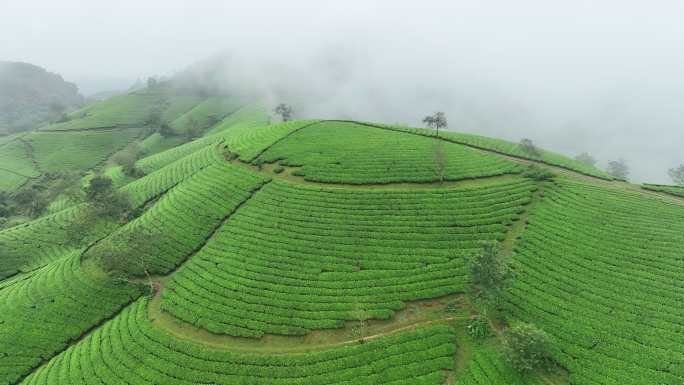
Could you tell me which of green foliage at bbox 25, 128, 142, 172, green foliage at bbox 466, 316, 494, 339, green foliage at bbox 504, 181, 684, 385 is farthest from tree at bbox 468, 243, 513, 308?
green foliage at bbox 25, 128, 142, 172

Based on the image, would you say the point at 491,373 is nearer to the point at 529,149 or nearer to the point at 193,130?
the point at 529,149

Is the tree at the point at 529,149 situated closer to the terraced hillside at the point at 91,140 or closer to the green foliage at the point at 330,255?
the green foliage at the point at 330,255

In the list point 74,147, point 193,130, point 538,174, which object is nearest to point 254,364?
point 538,174

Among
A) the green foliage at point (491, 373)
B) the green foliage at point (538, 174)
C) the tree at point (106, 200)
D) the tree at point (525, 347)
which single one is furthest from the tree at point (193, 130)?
the tree at point (525, 347)

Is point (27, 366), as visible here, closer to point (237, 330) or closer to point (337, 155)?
point (237, 330)

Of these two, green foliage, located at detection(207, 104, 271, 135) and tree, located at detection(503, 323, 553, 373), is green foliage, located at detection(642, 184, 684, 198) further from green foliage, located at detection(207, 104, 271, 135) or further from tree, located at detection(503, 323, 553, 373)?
green foliage, located at detection(207, 104, 271, 135)
